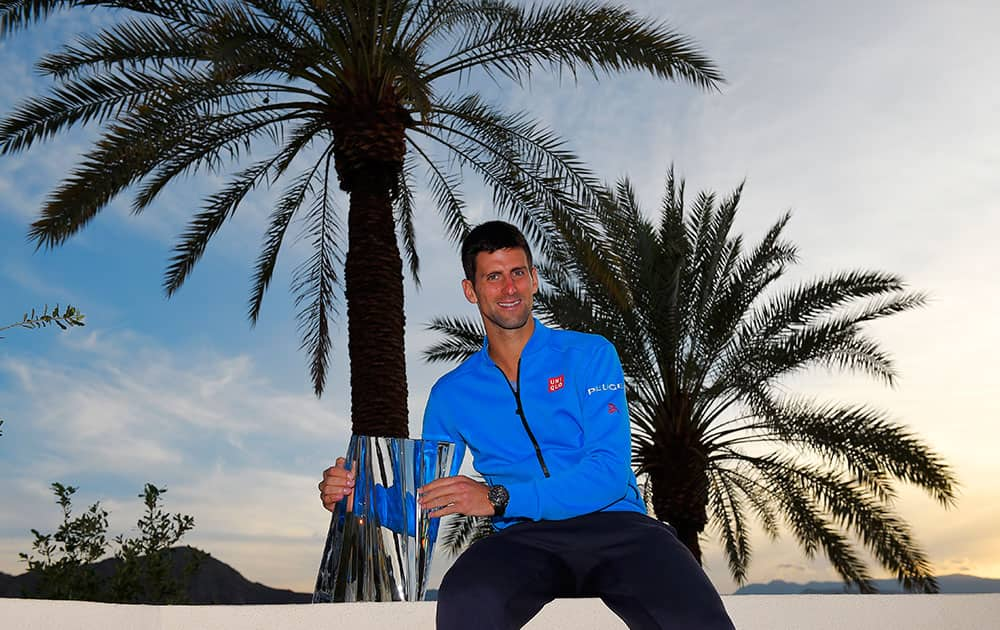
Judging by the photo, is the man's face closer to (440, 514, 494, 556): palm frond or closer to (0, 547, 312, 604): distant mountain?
(0, 547, 312, 604): distant mountain

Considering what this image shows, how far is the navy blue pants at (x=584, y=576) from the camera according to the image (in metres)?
2.23

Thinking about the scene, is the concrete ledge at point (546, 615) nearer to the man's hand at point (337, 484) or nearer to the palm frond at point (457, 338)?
the man's hand at point (337, 484)

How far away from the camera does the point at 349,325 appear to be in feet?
29.0

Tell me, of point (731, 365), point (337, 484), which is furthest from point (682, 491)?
point (337, 484)

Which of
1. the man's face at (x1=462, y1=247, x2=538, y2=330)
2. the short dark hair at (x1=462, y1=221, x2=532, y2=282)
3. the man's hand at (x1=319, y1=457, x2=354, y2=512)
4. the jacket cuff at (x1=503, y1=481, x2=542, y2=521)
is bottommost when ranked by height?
the jacket cuff at (x1=503, y1=481, x2=542, y2=521)

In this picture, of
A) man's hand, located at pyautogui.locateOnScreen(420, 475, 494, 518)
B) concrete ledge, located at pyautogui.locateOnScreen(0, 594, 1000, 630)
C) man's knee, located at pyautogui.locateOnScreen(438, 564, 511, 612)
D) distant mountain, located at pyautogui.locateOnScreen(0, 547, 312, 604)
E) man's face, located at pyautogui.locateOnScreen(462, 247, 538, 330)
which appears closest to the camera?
man's knee, located at pyautogui.locateOnScreen(438, 564, 511, 612)

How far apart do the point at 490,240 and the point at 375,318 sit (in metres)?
5.99

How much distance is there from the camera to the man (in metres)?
2.29

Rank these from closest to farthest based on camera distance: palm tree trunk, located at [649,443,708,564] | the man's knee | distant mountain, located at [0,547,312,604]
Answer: the man's knee, distant mountain, located at [0,547,312,604], palm tree trunk, located at [649,443,708,564]

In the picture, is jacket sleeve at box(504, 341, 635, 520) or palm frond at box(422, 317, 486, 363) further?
palm frond at box(422, 317, 486, 363)

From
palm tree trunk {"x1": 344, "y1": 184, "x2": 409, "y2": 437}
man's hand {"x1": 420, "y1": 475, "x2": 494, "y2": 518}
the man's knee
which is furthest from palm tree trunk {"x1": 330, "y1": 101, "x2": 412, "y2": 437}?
the man's knee

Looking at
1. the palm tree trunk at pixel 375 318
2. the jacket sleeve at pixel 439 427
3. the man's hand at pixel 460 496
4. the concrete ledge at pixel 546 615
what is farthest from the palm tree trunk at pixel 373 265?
the man's hand at pixel 460 496

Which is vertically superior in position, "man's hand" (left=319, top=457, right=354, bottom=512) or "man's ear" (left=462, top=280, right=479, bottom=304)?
"man's ear" (left=462, top=280, right=479, bottom=304)

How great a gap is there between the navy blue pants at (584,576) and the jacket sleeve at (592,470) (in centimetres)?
5
